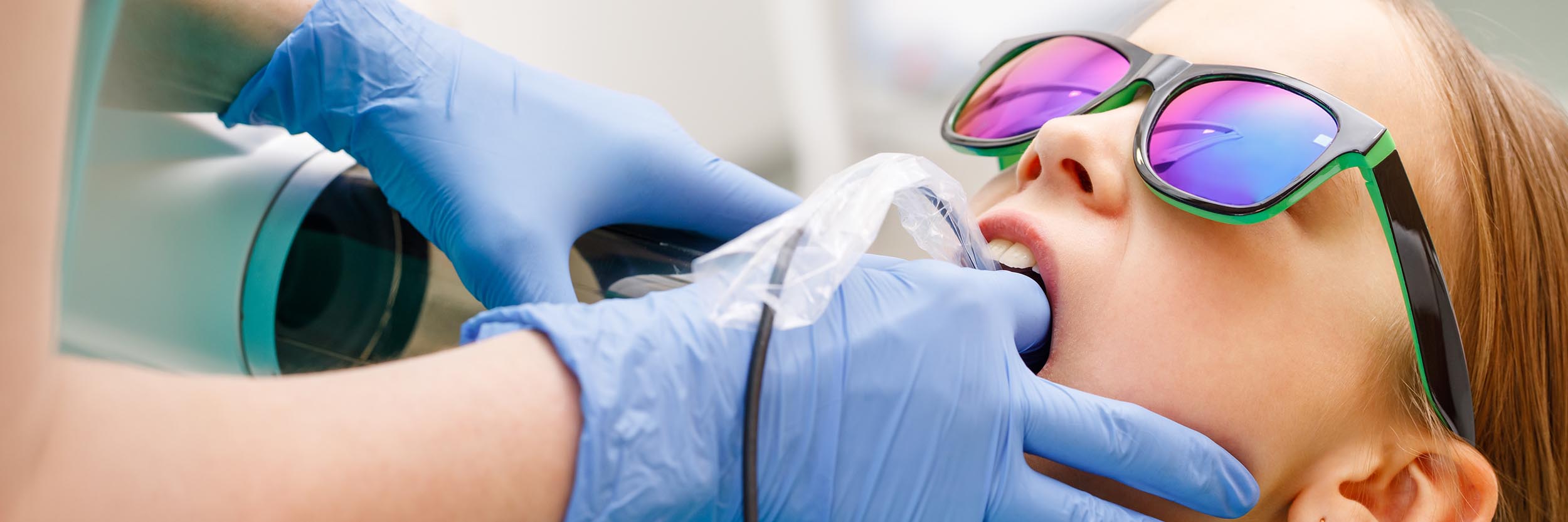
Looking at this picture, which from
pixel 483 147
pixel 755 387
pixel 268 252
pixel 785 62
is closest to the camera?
pixel 755 387

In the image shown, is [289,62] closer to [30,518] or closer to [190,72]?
[190,72]

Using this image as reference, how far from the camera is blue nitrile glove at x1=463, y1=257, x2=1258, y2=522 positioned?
0.68m

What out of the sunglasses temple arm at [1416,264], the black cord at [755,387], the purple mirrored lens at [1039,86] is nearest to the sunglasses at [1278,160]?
the sunglasses temple arm at [1416,264]

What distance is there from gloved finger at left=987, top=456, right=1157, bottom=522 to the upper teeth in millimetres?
248

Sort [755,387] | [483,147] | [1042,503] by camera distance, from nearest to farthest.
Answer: [755,387], [1042,503], [483,147]

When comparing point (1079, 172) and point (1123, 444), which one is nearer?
point (1123, 444)

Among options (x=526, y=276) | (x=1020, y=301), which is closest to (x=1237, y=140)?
(x=1020, y=301)

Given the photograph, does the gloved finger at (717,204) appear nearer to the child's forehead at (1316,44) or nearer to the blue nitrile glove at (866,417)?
the blue nitrile glove at (866,417)

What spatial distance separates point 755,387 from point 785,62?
5.97 ft

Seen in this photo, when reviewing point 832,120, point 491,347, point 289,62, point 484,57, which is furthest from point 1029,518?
point 832,120

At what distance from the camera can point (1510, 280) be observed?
39.1 inches

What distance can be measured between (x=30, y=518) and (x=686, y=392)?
400mm

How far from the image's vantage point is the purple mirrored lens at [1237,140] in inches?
34.9

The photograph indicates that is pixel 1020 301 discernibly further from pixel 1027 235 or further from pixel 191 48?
pixel 191 48
